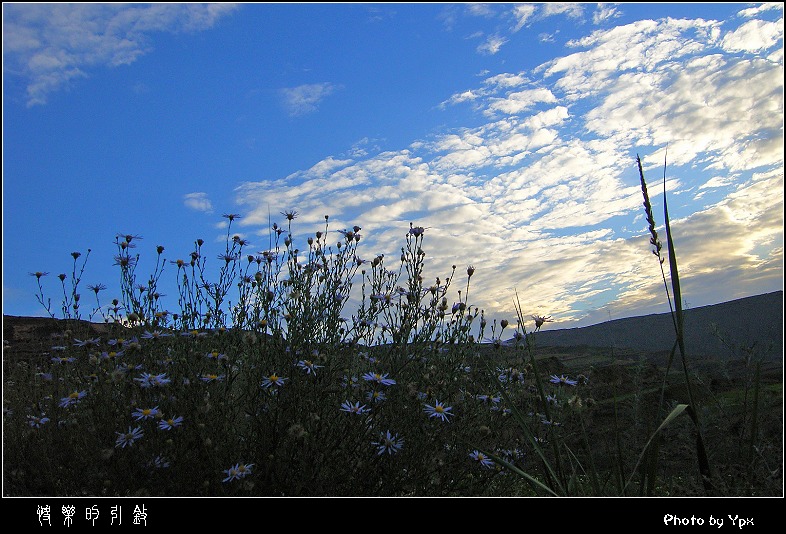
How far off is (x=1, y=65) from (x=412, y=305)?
2.98m

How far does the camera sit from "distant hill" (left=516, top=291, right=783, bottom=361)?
4059 millimetres

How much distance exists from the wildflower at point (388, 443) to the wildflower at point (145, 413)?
3.94 ft

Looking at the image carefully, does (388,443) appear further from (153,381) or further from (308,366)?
(153,381)

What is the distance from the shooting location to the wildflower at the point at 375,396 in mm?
3229

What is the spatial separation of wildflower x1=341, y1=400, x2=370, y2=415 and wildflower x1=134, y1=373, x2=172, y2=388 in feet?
3.22

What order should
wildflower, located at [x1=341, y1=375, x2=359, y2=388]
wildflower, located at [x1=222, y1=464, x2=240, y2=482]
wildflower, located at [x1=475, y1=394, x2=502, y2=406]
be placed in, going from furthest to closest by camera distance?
wildflower, located at [x1=475, y1=394, x2=502, y2=406] → wildflower, located at [x1=341, y1=375, x2=359, y2=388] → wildflower, located at [x1=222, y1=464, x2=240, y2=482]

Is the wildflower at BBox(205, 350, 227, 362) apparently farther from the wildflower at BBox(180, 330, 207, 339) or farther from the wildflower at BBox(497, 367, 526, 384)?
the wildflower at BBox(497, 367, 526, 384)

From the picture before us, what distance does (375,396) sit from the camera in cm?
325

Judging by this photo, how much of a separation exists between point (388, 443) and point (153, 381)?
1.37m

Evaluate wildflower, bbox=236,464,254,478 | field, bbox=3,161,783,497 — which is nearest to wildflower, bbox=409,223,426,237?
field, bbox=3,161,783,497

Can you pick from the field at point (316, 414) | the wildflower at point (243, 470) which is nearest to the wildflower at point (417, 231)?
the field at point (316, 414)

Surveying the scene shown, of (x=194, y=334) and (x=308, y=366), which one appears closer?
(x=308, y=366)

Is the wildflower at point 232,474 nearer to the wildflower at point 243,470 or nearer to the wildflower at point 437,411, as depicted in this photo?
the wildflower at point 243,470

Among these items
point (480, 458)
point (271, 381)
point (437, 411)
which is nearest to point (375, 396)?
point (437, 411)
